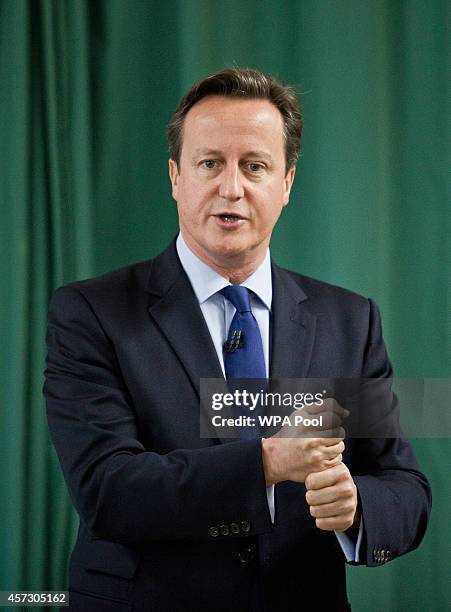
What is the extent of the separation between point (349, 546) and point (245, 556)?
0.16 m

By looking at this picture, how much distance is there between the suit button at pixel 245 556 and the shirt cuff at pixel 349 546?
0.14 metres

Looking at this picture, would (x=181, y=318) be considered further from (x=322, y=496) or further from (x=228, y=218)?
(x=322, y=496)

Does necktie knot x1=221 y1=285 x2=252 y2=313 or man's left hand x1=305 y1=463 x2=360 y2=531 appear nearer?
man's left hand x1=305 y1=463 x2=360 y2=531

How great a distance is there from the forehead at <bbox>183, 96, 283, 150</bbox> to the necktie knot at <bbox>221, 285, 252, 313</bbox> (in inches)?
9.5

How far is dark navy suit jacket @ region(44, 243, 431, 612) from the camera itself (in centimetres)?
120

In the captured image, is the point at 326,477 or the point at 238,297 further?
the point at 238,297

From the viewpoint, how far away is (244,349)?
1349 millimetres

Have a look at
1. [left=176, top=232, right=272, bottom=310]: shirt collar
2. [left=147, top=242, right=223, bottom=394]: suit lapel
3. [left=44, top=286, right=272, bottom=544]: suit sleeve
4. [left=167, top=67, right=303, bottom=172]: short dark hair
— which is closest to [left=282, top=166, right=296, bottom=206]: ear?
[left=167, top=67, right=303, bottom=172]: short dark hair

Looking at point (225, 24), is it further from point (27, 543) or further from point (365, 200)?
point (27, 543)

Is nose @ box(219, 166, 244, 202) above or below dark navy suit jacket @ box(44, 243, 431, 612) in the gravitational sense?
above

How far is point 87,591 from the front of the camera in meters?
1.34

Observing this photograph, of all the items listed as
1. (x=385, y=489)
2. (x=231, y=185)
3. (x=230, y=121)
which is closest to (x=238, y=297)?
(x=231, y=185)

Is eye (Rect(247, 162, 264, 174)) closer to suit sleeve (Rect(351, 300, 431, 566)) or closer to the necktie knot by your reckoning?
the necktie knot

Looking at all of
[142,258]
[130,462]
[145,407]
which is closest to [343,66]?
[142,258]
